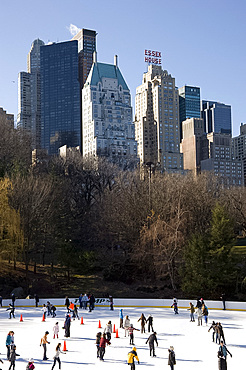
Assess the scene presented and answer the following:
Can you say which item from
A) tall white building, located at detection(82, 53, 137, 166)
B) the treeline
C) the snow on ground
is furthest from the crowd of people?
tall white building, located at detection(82, 53, 137, 166)

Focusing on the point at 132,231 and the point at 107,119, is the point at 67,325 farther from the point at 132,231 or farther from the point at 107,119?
the point at 107,119

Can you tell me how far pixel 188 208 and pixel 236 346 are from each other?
28.5 metres

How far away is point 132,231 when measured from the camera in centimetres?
5228

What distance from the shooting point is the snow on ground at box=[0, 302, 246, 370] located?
20656mm

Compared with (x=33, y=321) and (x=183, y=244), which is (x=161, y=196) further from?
(x=33, y=321)

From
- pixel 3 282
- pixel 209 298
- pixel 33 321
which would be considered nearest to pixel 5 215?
pixel 3 282

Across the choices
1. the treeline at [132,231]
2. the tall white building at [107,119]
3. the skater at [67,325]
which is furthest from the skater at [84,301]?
the tall white building at [107,119]

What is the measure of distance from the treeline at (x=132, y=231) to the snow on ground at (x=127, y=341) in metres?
7.78

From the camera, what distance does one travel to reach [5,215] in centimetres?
4531

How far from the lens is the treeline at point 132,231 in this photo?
44.7m

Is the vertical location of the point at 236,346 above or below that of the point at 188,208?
below

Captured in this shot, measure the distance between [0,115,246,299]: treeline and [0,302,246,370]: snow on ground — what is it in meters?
7.78

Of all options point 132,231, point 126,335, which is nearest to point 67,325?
point 126,335

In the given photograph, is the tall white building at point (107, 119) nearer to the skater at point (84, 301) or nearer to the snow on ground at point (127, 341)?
the skater at point (84, 301)
